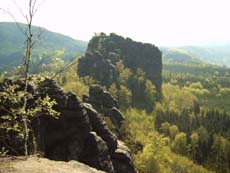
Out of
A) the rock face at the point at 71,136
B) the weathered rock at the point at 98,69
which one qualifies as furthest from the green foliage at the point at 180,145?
the rock face at the point at 71,136

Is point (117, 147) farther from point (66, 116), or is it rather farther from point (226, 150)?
point (226, 150)

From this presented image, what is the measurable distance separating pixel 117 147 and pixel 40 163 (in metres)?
44.6

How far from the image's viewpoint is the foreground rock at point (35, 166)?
22062 millimetres

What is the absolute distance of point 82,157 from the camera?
2282 inches

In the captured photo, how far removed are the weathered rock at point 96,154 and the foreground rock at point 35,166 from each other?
33220mm

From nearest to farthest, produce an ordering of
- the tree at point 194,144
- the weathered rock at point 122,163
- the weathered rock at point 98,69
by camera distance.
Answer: the weathered rock at point 122,163 → the tree at point 194,144 → the weathered rock at point 98,69

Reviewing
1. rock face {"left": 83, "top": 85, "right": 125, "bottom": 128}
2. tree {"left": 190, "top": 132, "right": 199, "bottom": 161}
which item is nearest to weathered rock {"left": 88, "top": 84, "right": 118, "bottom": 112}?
rock face {"left": 83, "top": 85, "right": 125, "bottom": 128}

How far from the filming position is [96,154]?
58.1 metres

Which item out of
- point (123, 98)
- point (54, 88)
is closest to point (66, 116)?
point (54, 88)

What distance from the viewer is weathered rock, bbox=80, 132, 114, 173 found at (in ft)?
190

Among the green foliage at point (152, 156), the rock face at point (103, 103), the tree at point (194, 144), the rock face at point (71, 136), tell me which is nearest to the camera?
the rock face at point (71, 136)

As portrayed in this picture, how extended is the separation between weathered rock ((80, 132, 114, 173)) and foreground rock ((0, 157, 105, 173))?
33.2 m

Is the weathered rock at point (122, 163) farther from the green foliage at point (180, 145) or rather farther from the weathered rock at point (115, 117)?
the green foliage at point (180, 145)

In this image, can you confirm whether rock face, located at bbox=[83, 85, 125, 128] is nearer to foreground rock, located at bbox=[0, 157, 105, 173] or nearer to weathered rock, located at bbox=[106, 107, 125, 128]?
weathered rock, located at bbox=[106, 107, 125, 128]
